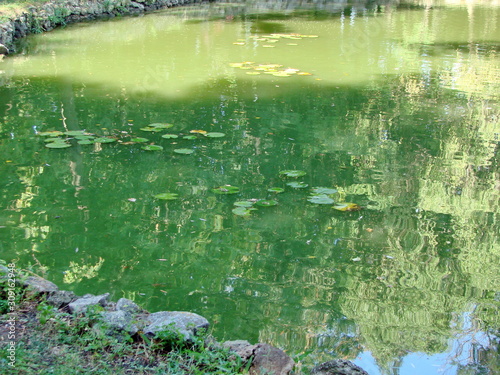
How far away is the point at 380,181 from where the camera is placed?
5.25 meters

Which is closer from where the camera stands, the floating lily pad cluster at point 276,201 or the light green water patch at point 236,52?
the floating lily pad cluster at point 276,201

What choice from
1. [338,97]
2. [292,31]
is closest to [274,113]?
[338,97]

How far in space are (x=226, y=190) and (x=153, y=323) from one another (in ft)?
7.31

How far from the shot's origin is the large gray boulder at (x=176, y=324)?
2.76 metres

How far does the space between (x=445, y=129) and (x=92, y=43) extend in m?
8.92

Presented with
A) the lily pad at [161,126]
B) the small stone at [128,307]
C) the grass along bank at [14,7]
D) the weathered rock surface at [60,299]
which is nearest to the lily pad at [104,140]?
the lily pad at [161,126]

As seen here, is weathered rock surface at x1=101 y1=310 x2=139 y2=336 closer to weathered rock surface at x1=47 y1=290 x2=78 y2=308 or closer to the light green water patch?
weathered rock surface at x1=47 y1=290 x2=78 y2=308

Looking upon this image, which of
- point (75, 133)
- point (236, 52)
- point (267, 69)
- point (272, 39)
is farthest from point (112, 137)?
point (272, 39)

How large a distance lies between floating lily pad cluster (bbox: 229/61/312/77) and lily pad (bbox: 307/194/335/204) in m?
5.09

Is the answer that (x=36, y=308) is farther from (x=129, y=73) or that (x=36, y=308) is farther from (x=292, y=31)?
(x=292, y=31)

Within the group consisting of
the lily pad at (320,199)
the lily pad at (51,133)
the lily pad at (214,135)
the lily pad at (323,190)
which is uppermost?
the lily pad at (51,133)

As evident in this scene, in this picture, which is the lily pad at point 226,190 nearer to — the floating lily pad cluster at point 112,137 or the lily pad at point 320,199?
the lily pad at point 320,199

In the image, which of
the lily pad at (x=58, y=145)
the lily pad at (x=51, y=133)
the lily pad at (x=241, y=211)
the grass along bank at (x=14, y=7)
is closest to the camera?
the lily pad at (x=241, y=211)

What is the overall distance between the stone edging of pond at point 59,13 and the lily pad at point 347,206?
9.25 metres
